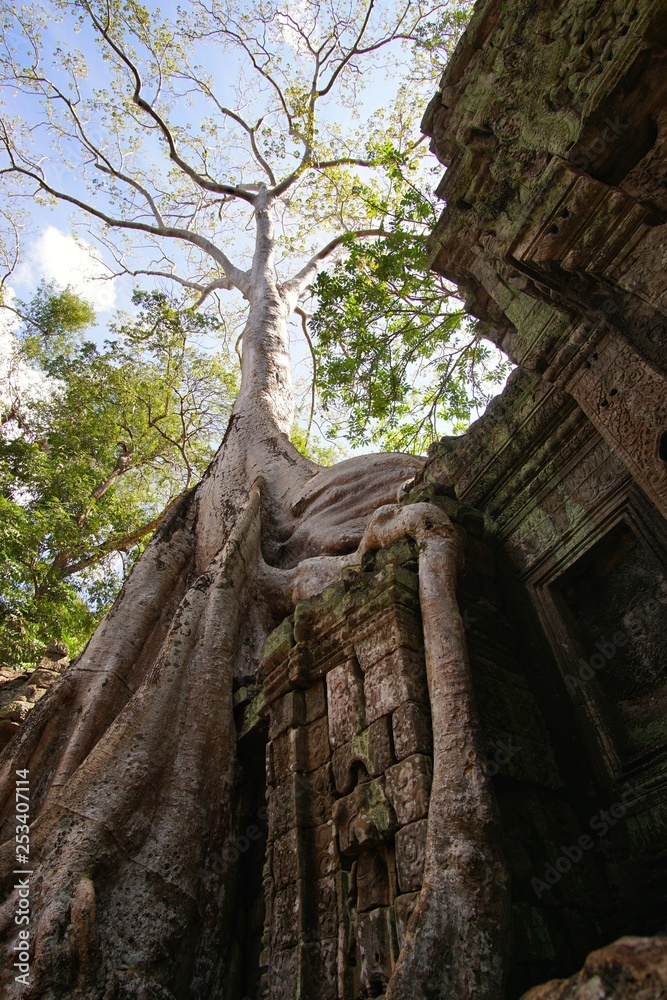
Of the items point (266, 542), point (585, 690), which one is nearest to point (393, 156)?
point (266, 542)

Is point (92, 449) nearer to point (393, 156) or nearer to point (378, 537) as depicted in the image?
point (393, 156)

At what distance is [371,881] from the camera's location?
2174mm

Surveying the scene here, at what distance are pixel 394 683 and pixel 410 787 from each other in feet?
1.36

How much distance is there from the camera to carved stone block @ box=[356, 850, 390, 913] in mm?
2119

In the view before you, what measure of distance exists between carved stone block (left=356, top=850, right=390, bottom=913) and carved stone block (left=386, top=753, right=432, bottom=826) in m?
0.21

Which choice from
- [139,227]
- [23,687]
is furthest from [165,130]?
[23,687]

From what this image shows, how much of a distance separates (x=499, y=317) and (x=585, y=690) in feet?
8.52

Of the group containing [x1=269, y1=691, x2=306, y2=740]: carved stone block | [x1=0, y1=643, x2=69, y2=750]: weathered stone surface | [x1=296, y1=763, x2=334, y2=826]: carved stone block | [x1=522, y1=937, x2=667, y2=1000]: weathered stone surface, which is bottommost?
[x1=522, y1=937, x2=667, y2=1000]: weathered stone surface

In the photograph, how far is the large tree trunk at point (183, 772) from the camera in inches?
77.3

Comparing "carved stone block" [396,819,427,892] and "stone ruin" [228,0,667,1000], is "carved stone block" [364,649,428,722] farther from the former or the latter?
"carved stone block" [396,819,427,892]

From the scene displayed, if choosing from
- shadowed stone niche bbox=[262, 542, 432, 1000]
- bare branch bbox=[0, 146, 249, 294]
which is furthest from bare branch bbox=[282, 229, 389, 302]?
shadowed stone niche bbox=[262, 542, 432, 1000]

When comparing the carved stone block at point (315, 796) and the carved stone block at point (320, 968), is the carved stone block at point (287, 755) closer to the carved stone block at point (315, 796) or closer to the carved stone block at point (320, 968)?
the carved stone block at point (315, 796)

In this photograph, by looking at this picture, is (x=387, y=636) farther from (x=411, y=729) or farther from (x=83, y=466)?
(x=83, y=466)

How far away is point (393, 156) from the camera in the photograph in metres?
6.70
